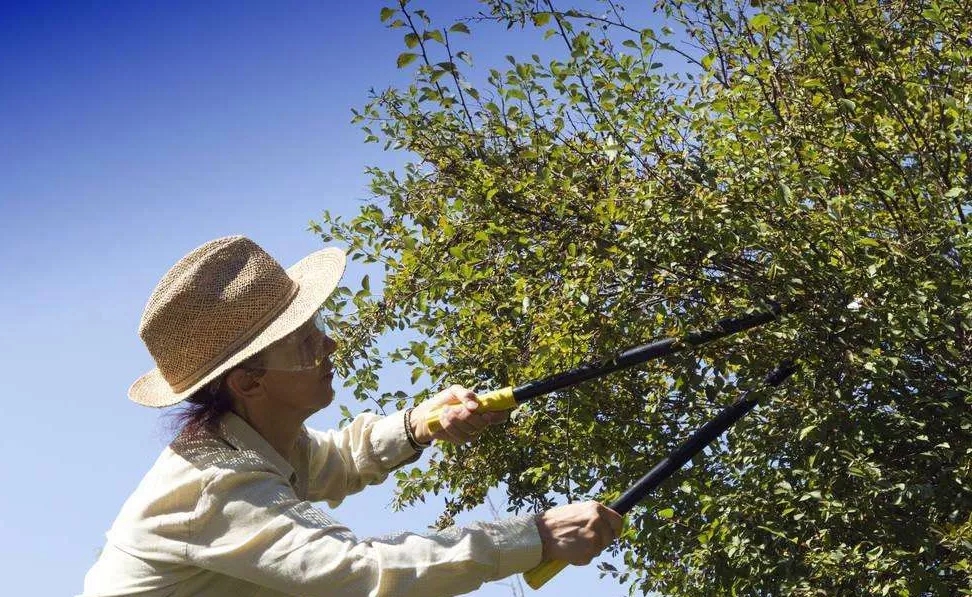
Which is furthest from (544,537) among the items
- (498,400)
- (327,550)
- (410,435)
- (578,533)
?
(410,435)

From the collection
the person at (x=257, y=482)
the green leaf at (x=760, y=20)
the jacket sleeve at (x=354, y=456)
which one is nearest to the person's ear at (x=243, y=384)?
the person at (x=257, y=482)

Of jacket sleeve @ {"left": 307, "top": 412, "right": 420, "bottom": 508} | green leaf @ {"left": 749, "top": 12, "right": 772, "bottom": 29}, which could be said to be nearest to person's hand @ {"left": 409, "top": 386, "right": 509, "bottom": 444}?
jacket sleeve @ {"left": 307, "top": 412, "right": 420, "bottom": 508}

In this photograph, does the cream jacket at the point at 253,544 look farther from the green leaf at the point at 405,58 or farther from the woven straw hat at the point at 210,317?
the green leaf at the point at 405,58

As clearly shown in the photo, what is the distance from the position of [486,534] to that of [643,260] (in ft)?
4.86

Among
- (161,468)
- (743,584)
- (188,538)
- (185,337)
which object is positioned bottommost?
(743,584)

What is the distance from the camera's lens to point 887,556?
4.07 m

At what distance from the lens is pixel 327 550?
2.79 meters

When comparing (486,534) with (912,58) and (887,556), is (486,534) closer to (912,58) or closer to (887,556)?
(887,556)

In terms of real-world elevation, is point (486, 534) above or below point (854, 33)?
below

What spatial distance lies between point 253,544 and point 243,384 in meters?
0.56

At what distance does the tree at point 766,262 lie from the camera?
3.98 m

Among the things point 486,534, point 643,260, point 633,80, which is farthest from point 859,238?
point 486,534

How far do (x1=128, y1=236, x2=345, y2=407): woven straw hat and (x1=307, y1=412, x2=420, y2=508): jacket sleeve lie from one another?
2.02 ft

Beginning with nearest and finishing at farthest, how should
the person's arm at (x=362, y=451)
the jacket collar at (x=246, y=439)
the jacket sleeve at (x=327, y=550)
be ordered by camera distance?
the jacket sleeve at (x=327, y=550), the jacket collar at (x=246, y=439), the person's arm at (x=362, y=451)
